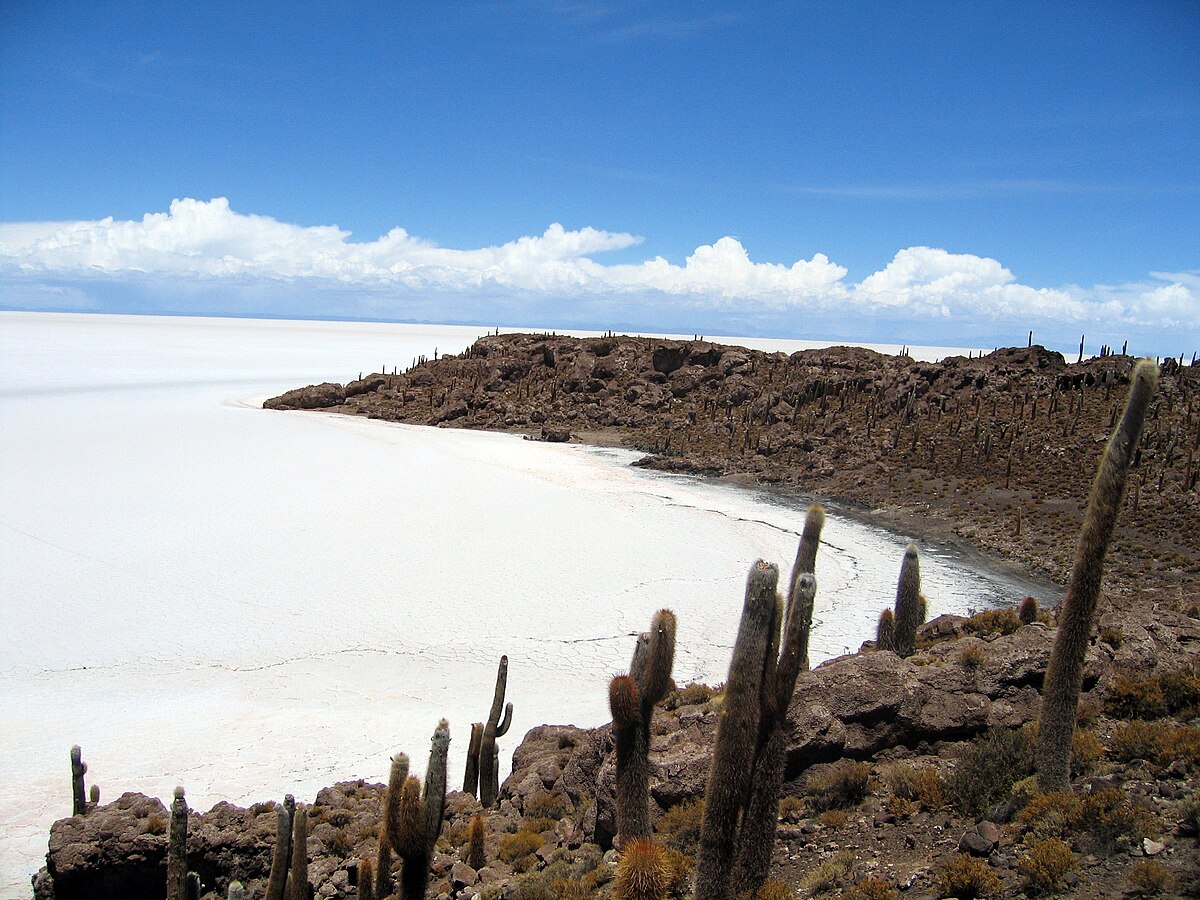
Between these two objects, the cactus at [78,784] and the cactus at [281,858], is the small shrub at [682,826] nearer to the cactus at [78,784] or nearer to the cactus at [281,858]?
the cactus at [281,858]

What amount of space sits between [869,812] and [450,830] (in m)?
5.40

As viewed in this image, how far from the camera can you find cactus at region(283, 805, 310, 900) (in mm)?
8289

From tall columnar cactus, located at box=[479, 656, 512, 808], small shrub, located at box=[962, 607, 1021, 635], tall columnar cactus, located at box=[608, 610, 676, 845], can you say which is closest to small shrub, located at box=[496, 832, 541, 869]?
tall columnar cactus, located at box=[608, 610, 676, 845]

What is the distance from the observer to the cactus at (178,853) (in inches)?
313

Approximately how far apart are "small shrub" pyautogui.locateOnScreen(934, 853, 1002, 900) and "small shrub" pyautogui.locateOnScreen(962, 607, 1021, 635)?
22.7ft

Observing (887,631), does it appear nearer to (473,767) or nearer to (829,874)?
(829,874)

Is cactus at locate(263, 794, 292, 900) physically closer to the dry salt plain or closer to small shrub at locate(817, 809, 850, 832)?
the dry salt plain

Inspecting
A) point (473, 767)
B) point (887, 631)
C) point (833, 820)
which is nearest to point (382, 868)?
point (473, 767)

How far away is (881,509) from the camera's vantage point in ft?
110

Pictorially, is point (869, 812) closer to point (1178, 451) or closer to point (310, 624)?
point (310, 624)

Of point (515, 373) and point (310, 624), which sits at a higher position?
point (515, 373)

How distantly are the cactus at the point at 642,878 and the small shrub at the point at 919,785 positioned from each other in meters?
3.04

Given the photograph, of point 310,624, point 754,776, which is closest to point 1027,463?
point 310,624

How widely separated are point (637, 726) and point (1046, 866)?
12.4 feet
